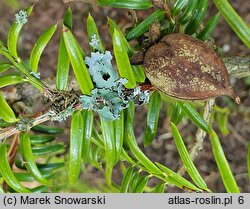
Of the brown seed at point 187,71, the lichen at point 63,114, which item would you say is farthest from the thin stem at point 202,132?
the lichen at point 63,114

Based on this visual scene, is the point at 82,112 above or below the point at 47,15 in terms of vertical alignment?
below

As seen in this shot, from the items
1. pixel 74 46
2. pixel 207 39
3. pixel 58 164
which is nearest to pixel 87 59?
pixel 74 46

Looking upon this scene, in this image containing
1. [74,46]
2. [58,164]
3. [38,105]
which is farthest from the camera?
[38,105]

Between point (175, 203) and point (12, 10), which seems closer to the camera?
point (175, 203)

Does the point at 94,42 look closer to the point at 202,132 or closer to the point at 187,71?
the point at 187,71

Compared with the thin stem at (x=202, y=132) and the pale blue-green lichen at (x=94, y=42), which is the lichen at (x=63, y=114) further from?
the thin stem at (x=202, y=132)

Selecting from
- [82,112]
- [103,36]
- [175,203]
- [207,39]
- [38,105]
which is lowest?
[175,203]

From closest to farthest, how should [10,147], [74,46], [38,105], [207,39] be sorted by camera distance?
[74,46] → [207,39] → [10,147] → [38,105]

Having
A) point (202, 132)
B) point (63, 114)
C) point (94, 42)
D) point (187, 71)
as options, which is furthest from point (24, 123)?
point (202, 132)

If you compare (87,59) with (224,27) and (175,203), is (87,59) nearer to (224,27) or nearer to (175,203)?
(175,203)
